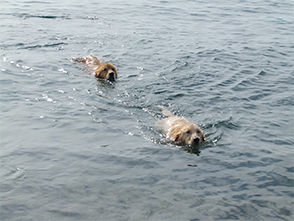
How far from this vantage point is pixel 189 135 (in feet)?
27.8

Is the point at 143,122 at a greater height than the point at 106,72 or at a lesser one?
lesser

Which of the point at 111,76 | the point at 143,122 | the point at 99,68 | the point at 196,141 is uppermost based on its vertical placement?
the point at 99,68

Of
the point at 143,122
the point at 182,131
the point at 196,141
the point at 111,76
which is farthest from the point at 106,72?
the point at 196,141

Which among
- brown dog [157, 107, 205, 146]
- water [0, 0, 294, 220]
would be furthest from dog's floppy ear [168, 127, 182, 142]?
water [0, 0, 294, 220]

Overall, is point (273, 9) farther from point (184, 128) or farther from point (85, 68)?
point (184, 128)

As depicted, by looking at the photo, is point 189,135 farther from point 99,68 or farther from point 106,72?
point 99,68

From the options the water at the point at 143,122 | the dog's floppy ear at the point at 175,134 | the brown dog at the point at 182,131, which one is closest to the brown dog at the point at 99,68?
the water at the point at 143,122

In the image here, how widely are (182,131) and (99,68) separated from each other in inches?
200

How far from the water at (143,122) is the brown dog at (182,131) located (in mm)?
201

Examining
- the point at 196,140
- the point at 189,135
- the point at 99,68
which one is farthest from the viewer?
the point at 99,68

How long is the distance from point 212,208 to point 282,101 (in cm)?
565

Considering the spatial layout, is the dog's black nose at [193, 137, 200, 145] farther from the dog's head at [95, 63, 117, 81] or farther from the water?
the dog's head at [95, 63, 117, 81]

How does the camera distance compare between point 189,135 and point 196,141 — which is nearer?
point 196,141

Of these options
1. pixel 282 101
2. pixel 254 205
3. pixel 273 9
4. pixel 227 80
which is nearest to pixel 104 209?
pixel 254 205
